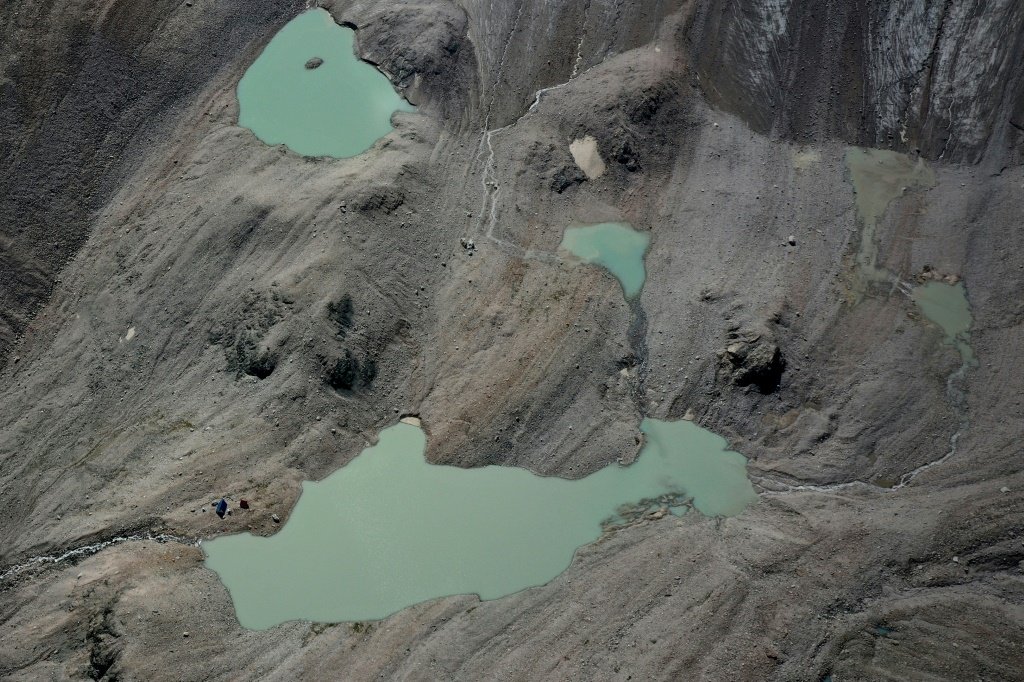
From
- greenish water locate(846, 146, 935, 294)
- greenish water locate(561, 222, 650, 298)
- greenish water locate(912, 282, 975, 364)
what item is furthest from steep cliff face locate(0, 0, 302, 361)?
greenish water locate(912, 282, 975, 364)

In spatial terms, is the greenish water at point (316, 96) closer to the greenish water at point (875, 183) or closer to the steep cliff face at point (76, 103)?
the steep cliff face at point (76, 103)

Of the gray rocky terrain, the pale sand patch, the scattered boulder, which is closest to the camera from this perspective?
the gray rocky terrain

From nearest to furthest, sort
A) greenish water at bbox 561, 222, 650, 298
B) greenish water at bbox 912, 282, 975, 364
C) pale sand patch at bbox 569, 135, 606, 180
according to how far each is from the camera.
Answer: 1. greenish water at bbox 912, 282, 975, 364
2. greenish water at bbox 561, 222, 650, 298
3. pale sand patch at bbox 569, 135, 606, 180

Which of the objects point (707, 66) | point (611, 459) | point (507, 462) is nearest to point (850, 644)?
point (611, 459)

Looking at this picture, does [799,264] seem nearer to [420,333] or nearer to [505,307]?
[505,307]

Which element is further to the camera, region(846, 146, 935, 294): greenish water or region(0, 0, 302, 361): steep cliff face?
region(0, 0, 302, 361): steep cliff face

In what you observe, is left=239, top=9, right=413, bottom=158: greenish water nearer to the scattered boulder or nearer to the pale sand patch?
the pale sand patch

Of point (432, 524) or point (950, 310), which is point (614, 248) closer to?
point (950, 310)

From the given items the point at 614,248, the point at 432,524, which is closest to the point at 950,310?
the point at 614,248
